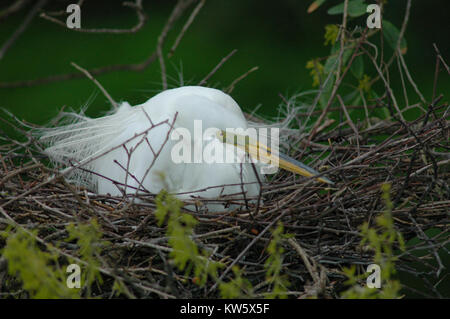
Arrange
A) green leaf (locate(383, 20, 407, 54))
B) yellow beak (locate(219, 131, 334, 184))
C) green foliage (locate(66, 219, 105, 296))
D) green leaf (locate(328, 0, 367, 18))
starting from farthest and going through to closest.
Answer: green leaf (locate(383, 20, 407, 54)) → green leaf (locate(328, 0, 367, 18)) → yellow beak (locate(219, 131, 334, 184)) → green foliage (locate(66, 219, 105, 296))

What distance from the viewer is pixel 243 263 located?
1395mm

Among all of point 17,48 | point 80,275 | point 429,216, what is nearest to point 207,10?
point 17,48

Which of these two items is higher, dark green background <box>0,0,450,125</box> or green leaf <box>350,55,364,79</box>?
dark green background <box>0,0,450,125</box>

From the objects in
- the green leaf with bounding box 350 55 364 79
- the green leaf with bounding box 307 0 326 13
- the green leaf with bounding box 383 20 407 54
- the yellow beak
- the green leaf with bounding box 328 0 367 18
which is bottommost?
the yellow beak

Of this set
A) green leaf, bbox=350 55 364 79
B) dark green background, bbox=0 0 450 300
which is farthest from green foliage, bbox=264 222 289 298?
dark green background, bbox=0 0 450 300

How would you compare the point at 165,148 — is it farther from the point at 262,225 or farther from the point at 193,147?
the point at 262,225

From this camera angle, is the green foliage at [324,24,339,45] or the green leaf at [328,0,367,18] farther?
the green foliage at [324,24,339,45]

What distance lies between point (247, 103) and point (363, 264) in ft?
7.80

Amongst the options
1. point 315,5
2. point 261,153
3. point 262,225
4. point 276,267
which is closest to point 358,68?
point 315,5

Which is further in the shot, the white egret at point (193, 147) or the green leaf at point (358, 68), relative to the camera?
the green leaf at point (358, 68)

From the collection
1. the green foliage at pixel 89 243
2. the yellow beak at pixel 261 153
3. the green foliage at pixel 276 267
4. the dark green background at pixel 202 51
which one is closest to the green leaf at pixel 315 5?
the yellow beak at pixel 261 153

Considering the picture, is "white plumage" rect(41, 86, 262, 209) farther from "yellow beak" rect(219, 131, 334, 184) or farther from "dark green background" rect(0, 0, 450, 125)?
"dark green background" rect(0, 0, 450, 125)

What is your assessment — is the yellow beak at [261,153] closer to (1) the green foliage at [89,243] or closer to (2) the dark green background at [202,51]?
(1) the green foliage at [89,243]

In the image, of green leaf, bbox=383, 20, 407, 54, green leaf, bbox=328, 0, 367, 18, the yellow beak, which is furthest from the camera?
green leaf, bbox=383, 20, 407, 54
